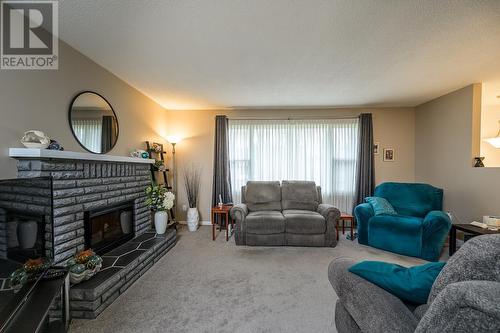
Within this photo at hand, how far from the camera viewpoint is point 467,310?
593mm

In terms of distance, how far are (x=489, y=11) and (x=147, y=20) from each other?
275 cm

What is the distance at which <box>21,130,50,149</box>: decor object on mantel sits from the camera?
167cm

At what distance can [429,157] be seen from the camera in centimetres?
382

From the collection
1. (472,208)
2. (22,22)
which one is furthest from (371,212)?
(22,22)

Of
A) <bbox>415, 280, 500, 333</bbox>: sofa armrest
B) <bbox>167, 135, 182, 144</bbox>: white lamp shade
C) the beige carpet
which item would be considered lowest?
the beige carpet

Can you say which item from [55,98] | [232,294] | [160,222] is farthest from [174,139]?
[232,294]

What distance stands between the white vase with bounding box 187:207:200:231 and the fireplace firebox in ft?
3.84

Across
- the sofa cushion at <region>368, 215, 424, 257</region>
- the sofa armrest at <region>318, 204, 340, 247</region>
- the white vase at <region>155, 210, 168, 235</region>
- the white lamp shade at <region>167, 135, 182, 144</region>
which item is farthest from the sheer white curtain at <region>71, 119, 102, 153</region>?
the sofa cushion at <region>368, 215, 424, 257</region>

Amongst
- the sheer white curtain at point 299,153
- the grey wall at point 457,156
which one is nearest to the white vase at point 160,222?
the sheer white curtain at point 299,153

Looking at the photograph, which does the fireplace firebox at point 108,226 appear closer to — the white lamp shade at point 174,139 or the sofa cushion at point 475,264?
the white lamp shade at point 174,139

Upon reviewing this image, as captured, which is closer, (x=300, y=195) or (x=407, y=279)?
(x=407, y=279)

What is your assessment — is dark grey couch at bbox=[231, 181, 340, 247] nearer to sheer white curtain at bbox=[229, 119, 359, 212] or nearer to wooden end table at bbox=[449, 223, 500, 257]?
sheer white curtain at bbox=[229, 119, 359, 212]

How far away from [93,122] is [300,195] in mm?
3270

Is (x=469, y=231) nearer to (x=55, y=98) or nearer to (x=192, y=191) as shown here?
(x=192, y=191)
